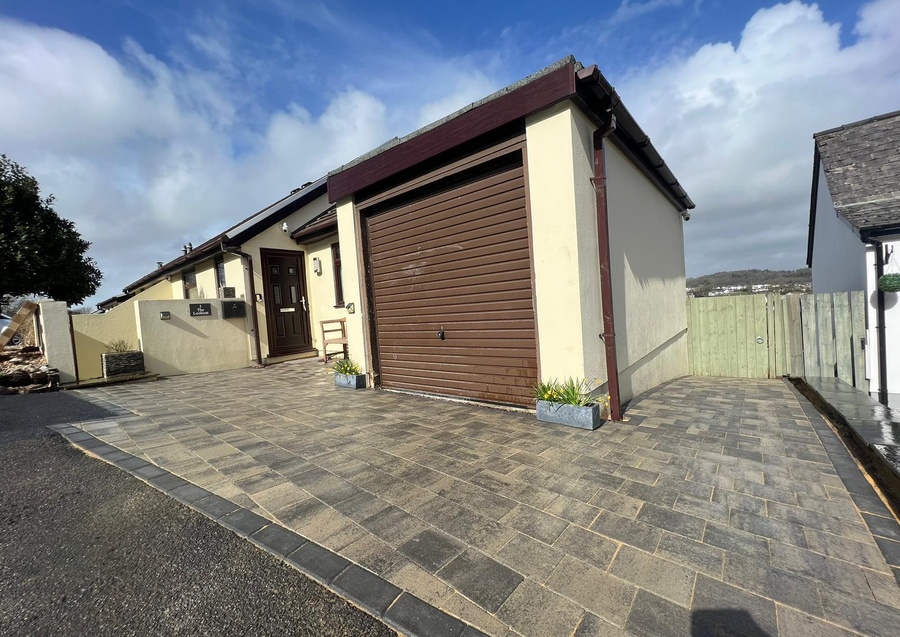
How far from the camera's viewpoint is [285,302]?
34.0 ft

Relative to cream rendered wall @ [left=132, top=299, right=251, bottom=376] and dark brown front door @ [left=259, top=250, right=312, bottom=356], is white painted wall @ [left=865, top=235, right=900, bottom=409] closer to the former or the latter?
dark brown front door @ [left=259, top=250, right=312, bottom=356]

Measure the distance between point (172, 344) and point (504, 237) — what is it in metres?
8.29

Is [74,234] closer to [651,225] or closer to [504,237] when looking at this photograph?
[504,237]

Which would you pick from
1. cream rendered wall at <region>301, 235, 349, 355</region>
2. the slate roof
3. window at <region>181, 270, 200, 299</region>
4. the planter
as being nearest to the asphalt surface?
the planter

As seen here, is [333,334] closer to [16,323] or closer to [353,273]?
[353,273]

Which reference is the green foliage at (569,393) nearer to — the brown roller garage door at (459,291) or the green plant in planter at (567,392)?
the green plant in planter at (567,392)

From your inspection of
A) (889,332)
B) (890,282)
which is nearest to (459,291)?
(890,282)

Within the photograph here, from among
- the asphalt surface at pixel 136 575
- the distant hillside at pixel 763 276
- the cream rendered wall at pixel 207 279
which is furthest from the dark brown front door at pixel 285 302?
the distant hillside at pixel 763 276

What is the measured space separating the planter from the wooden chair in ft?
12.4

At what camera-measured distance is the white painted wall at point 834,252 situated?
6.68 m

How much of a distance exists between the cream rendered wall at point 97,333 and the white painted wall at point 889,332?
13861 mm

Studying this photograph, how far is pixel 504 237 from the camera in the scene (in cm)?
448

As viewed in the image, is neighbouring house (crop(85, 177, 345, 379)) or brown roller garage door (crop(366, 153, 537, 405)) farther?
neighbouring house (crop(85, 177, 345, 379))

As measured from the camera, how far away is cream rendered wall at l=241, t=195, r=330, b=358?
9.70 m
